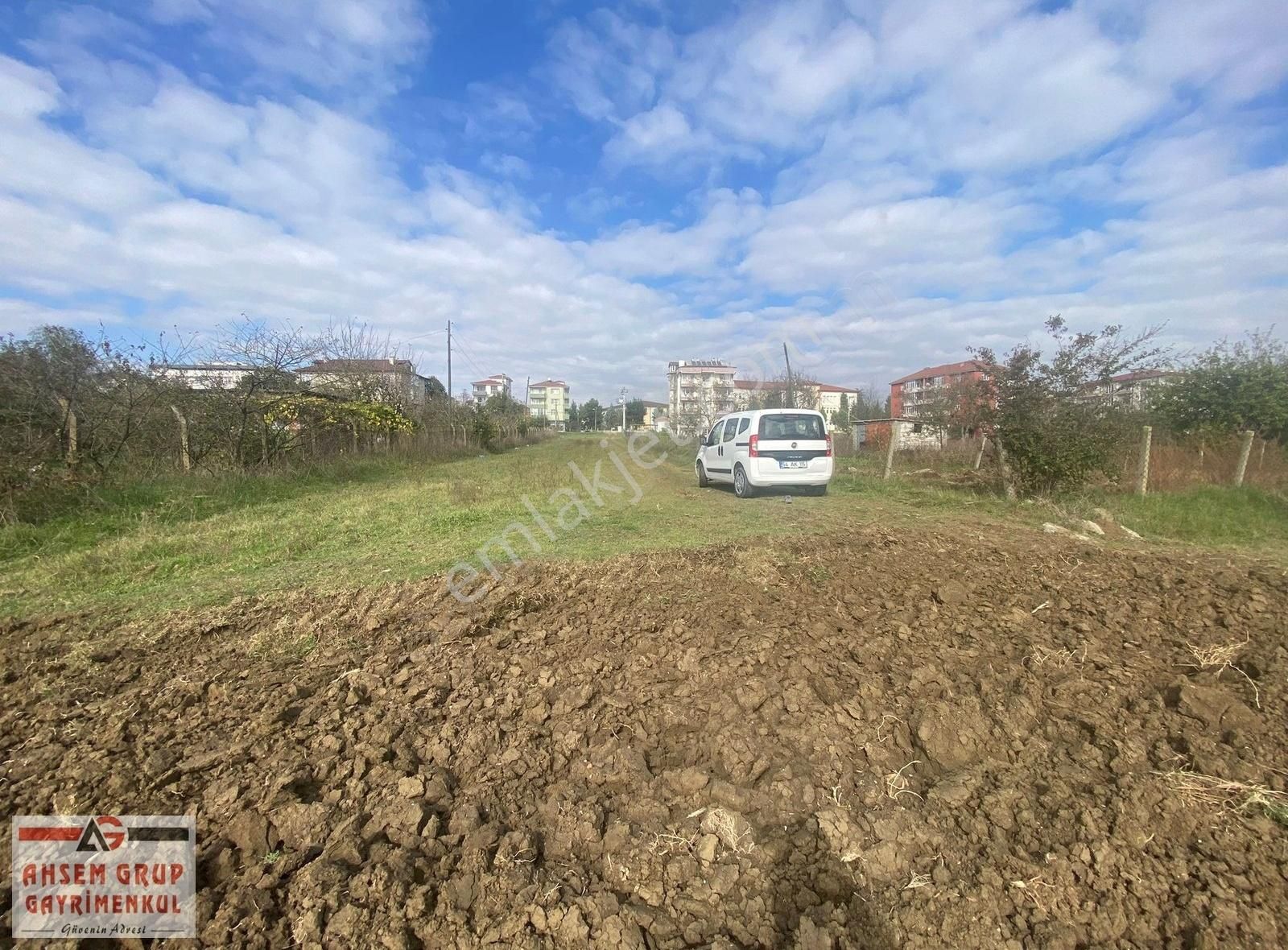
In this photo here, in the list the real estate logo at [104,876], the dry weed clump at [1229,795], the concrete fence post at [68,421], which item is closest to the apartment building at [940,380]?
the dry weed clump at [1229,795]

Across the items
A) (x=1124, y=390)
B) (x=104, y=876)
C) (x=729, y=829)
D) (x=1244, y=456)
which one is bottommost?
(x=104, y=876)

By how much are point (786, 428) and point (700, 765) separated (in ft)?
25.2

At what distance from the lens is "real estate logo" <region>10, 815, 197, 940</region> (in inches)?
72.3

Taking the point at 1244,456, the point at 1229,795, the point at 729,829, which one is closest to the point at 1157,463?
the point at 1244,456

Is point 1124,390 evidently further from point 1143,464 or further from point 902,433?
point 902,433

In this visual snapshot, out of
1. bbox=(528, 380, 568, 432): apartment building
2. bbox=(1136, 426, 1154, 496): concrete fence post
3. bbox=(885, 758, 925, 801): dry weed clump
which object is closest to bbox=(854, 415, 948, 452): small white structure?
bbox=(1136, 426, 1154, 496): concrete fence post

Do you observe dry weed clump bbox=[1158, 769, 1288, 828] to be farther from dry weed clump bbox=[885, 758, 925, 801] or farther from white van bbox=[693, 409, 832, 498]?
white van bbox=[693, 409, 832, 498]

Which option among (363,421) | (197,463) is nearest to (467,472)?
(363,421)

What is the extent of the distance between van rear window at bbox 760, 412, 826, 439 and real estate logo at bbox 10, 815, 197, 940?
28.3 ft

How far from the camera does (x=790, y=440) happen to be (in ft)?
31.4

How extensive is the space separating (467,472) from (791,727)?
14.9 meters

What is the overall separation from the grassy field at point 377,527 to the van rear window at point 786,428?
1146 mm

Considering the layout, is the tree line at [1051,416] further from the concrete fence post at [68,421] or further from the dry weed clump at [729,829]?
the concrete fence post at [68,421]

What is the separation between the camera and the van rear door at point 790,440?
31.4 feet
